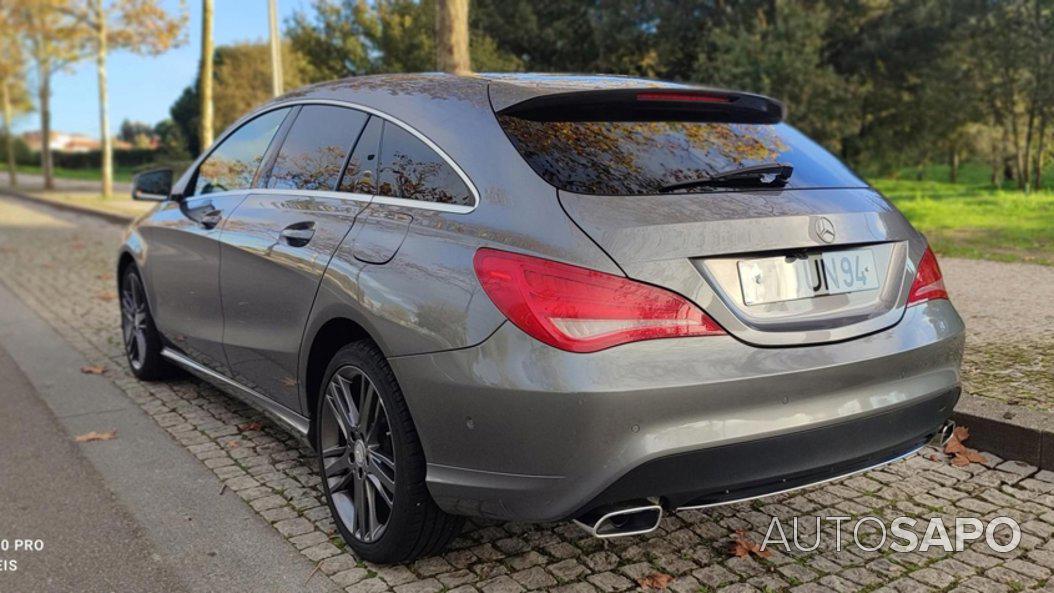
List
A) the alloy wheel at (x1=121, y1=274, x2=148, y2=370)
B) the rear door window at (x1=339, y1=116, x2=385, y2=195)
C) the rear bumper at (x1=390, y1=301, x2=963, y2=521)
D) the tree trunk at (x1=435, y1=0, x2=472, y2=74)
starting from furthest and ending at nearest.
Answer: the tree trunk at (x1=435, y1=0, x2=472, y2=74)
the alloy wheel at (x1=121, y1=274, x2=148, y2=370)
the rear door window at (x1=339, y1=116, x2=385, y2=195)
the rear bumper at (x1=390, y1=301, x2=963, y2=521)

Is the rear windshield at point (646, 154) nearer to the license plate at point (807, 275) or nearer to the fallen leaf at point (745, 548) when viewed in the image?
the license plate at point (807, 275)

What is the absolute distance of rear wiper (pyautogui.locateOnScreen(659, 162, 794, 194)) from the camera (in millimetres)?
2852

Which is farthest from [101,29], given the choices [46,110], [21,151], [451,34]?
[21,151]

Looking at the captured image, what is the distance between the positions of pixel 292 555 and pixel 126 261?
3459mm

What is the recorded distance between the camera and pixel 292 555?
130 inches

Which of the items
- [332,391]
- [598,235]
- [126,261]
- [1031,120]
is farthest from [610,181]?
[1031,120]

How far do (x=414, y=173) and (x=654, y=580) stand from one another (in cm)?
160

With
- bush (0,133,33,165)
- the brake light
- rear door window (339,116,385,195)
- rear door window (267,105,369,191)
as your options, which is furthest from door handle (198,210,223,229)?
bush (0,133,33,165)

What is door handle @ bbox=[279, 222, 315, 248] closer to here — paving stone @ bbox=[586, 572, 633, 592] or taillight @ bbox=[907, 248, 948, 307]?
paving stone @ bbox=[586, 572, 633, 592]

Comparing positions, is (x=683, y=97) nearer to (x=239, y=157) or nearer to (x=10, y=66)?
(x=239, y=157)

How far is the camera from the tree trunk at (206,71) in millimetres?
18594

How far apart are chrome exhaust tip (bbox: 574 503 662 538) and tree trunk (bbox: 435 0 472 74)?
8.35 m

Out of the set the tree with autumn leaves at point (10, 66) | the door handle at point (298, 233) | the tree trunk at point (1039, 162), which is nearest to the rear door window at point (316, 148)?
the door handle at point (298, 233)

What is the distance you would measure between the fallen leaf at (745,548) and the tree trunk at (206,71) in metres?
17.1
